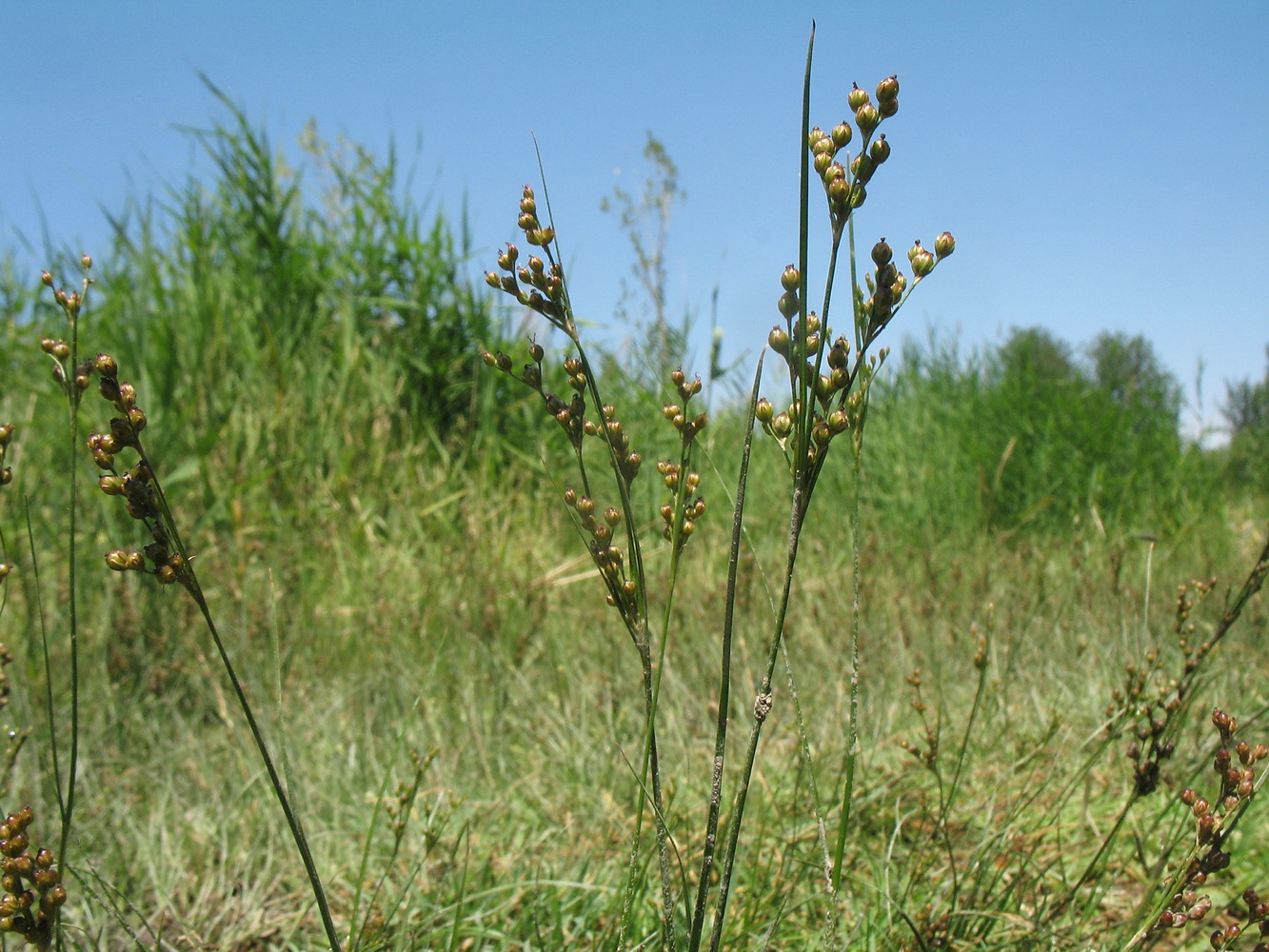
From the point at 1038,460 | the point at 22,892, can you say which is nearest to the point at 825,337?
the point at 22,892

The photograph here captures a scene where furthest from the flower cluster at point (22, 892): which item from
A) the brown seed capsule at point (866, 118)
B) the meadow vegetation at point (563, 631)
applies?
the brown seed capsule at point (866, 118)

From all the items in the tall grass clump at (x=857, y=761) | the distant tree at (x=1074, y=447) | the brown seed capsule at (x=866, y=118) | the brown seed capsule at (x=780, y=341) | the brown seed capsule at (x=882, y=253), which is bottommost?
the tall grass clump at (x=857, y=761)

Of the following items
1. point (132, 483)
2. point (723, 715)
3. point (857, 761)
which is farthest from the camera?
point (857, 761)

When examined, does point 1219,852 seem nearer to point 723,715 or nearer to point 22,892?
point 723,715

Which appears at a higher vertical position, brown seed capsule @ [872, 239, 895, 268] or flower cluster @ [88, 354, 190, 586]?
brown seed capsule @ [872, 239, 895, 268]

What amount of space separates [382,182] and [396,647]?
3638 millimetres

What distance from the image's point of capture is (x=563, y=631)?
12.0 feet

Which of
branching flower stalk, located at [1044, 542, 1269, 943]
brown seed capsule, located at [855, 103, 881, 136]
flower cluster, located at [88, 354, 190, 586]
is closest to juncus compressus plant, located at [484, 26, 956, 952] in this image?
brown seed capsule, located at [855, 103, 881, 136]

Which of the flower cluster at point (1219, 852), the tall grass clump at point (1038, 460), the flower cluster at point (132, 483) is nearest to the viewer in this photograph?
the flower cluster at point (132, 483)

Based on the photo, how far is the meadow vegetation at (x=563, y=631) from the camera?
3.34ft

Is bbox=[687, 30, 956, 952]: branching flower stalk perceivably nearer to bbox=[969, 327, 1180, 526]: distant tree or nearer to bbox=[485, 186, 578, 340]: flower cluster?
bbox=[485, 186, 578, 340]: flower cluster

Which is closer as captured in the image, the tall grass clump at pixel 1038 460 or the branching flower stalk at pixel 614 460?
the branching flower stalk at pixel 614 460

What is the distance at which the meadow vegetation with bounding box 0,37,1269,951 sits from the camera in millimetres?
1020

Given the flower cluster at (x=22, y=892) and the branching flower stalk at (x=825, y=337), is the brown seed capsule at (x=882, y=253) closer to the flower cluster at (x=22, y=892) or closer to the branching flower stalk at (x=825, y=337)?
the branching flower stalk at (x=825, y=337)
